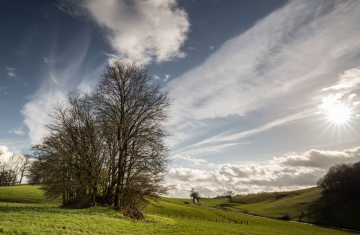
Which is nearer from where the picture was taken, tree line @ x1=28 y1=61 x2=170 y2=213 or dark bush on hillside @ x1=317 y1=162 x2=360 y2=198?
tree line @ x1=28 y1=61 x2=170 y2=213

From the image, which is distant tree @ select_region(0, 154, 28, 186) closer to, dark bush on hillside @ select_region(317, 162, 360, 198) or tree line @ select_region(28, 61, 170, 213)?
tree line @ select_region(28, 61, 170, 213)

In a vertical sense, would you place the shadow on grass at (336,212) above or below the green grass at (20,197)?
below

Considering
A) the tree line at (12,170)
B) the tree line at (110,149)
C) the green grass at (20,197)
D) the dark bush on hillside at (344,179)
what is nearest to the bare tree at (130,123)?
the tree line at (110,149)

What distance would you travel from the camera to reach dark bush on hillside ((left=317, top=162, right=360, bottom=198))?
9694 centimetres

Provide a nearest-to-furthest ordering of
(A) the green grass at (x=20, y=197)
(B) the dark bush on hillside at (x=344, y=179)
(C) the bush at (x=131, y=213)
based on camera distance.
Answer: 1. (C) the bush at (x=131, y=213)
2. (A) the green grass at (x=20, y=197)
3. (B) the dark bush on hillside at (x=344, y=179)

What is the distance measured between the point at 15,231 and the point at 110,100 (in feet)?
47.5

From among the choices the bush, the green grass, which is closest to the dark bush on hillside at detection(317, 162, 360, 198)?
the bush

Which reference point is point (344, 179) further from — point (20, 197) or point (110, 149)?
point (20, 197)

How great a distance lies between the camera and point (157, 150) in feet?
64.8

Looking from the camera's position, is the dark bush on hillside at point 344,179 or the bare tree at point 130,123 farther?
→ the dark bush on hillside at point 344,179

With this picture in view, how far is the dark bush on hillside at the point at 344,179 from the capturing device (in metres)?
96.9

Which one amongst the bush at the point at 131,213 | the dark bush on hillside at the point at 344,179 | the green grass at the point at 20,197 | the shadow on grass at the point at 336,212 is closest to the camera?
the bush at the point at 131,213

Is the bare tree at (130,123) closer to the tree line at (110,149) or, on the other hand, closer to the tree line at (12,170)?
the tree line at (110,149)

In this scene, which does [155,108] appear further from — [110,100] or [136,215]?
[136,215]
